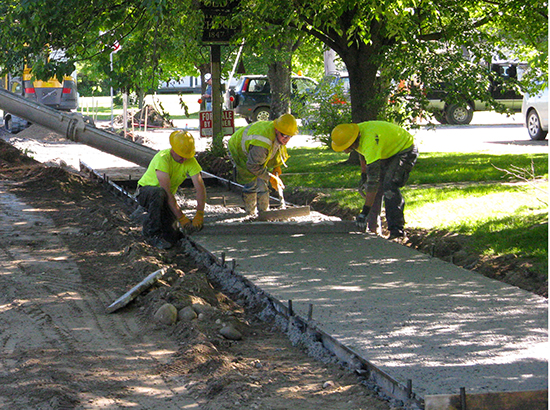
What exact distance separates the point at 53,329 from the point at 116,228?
372cm

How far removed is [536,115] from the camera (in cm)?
1927

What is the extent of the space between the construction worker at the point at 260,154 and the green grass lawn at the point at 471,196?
1.42 metres

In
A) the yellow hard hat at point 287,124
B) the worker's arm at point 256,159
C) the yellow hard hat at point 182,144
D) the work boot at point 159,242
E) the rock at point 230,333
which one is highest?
the yellow hard hat at point 287,124

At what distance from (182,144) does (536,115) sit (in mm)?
13956

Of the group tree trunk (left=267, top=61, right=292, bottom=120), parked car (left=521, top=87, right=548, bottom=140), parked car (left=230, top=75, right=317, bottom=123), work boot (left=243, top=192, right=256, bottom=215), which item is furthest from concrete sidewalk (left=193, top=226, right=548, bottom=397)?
parked car (left=230, top=75, right=317, bottom=123)

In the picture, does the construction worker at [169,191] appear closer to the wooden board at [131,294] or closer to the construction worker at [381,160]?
the construction worker at [381,160]

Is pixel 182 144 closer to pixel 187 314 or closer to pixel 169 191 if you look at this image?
pixel 169 191

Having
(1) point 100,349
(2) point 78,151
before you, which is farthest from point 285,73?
(1) point 100,349

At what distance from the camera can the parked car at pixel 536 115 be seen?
61.3ft

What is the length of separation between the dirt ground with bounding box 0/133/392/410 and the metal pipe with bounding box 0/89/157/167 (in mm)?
3929

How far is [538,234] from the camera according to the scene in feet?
25.3

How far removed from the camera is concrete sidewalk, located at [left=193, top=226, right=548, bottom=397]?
4.41 m

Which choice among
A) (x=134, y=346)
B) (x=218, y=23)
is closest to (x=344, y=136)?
(x=134, y=346)

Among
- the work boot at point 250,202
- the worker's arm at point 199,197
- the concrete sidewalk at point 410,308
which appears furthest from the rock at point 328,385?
the work boot at point 250,202
